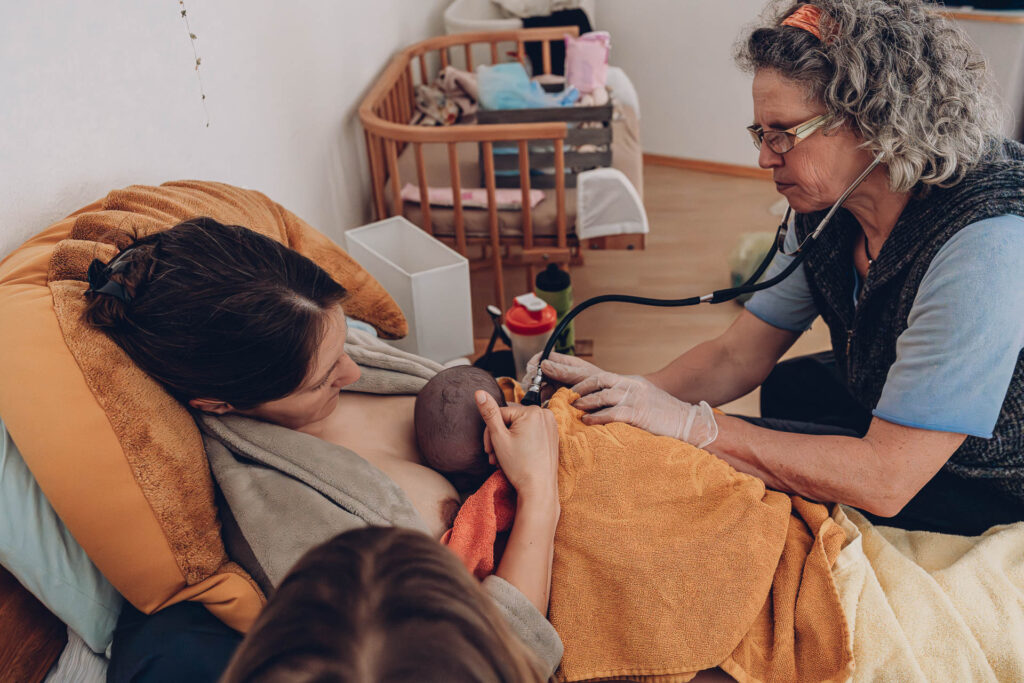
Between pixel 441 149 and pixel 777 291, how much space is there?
5.71 ft

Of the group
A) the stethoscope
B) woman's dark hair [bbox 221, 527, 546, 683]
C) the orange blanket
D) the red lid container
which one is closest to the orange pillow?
the orange blanket

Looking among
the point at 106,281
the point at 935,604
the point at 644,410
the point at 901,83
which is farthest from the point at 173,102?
the point at 935,604

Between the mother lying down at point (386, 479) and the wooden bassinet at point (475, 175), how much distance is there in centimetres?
111

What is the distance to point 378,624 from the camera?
1.62ft

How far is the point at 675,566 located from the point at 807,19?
890 millimetres

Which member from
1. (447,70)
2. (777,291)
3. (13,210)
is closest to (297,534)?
(13,210)

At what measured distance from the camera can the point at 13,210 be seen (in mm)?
1014

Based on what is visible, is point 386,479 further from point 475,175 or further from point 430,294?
point 475,175

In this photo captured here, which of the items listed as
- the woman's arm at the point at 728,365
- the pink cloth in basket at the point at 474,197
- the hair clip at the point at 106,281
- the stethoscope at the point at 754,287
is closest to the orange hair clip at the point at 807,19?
the stethoscope at the point at 754,287

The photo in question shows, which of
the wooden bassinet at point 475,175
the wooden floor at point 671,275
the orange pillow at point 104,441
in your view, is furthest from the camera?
the wooden floor at point 671,275

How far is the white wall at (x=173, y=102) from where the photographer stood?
3.38ft

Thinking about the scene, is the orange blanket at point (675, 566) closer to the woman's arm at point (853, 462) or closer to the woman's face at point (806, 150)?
the woman's arm at point (853, 462)

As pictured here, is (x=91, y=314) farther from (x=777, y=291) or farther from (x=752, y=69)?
(x=777, y=291)

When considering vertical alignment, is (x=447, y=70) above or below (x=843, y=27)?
below
